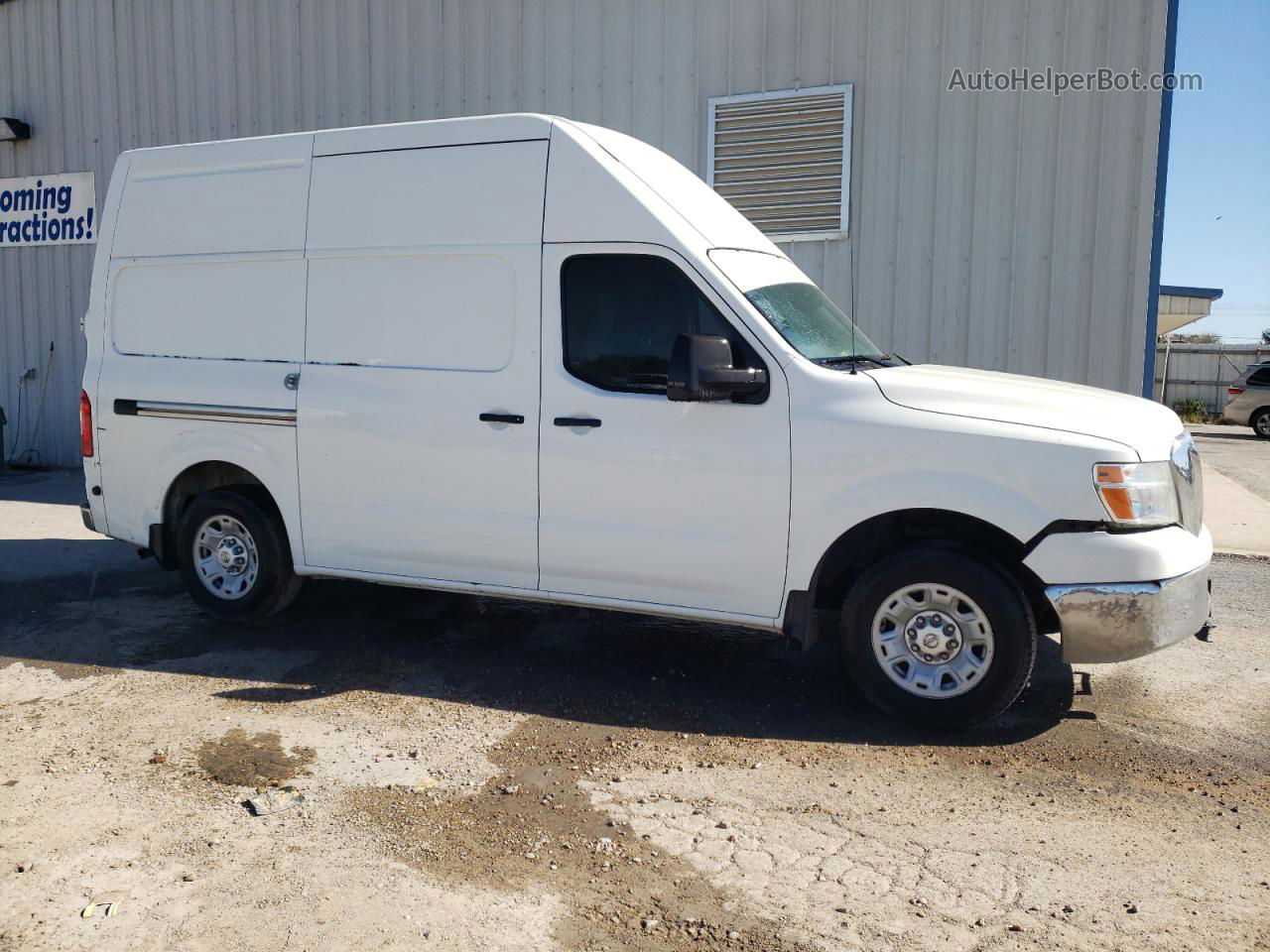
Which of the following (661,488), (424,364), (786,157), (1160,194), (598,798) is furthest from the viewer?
(786,157)

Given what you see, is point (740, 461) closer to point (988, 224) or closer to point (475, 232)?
point (475, 232)

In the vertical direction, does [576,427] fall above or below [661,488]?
above

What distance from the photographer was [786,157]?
33.1 ft

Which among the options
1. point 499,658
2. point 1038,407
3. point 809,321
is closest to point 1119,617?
point 1038,407

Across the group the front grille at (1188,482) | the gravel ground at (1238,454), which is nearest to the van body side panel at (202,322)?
the front grille at (1188,482)

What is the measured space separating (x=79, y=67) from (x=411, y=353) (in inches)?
412

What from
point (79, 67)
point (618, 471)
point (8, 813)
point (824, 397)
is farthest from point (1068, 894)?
point (79, 67)

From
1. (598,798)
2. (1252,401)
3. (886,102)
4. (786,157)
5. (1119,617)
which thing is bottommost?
(598,798)

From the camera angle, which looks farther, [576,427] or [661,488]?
[576,427]

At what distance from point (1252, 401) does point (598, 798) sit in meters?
24.0

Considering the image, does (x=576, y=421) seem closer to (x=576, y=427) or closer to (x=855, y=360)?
(x=576, y=427)

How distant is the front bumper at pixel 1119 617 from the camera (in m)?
4.45

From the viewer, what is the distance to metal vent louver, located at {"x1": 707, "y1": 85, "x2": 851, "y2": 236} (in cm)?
992

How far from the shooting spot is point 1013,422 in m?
4.55
